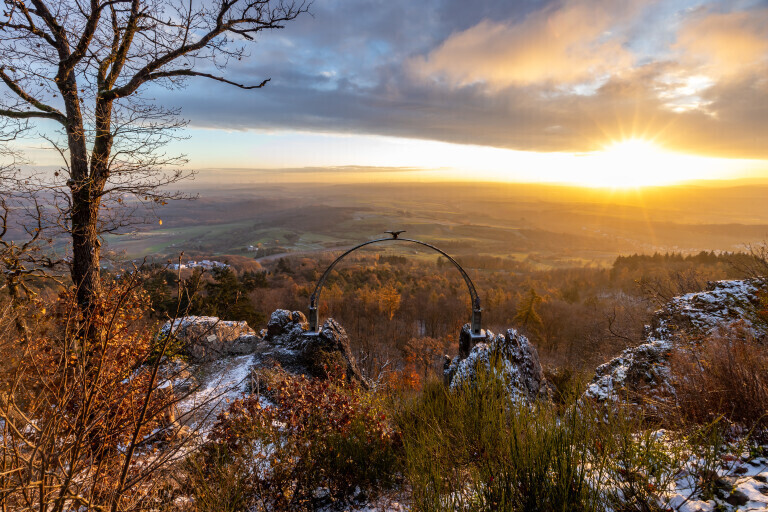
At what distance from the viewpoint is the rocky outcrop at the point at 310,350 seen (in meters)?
9.59

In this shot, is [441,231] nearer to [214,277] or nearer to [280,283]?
[280,283]

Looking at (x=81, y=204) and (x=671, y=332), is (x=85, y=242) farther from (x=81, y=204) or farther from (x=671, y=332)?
(x=671, y=332)

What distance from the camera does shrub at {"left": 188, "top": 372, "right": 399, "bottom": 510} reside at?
137 inches

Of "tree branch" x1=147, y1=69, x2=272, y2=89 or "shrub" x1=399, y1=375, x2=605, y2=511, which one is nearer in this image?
"shrub" x1=399, y1=375, x2=605, y2=511

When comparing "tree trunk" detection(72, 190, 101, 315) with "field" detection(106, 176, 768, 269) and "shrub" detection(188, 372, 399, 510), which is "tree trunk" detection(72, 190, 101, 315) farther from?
"field" detection(106, 176, 768, 269)

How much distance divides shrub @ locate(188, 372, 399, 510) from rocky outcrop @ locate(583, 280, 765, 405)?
3.45m

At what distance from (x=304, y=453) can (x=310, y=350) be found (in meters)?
6.39

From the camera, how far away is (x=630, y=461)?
2502mm

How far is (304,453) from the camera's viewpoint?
12.0 feet

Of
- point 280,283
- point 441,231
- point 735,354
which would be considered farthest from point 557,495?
point 441,231

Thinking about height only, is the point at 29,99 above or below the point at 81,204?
above

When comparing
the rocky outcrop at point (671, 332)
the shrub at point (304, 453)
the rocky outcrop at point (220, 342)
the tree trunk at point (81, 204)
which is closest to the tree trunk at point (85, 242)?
the tree trunk at point (81, 204)

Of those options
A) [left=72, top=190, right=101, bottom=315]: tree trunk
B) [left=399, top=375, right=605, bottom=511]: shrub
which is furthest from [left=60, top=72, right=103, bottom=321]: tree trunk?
[left=399, top=375, right=605, bottom=511]: shrub

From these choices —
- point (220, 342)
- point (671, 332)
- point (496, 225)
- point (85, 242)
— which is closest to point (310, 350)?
point (220, 342)
